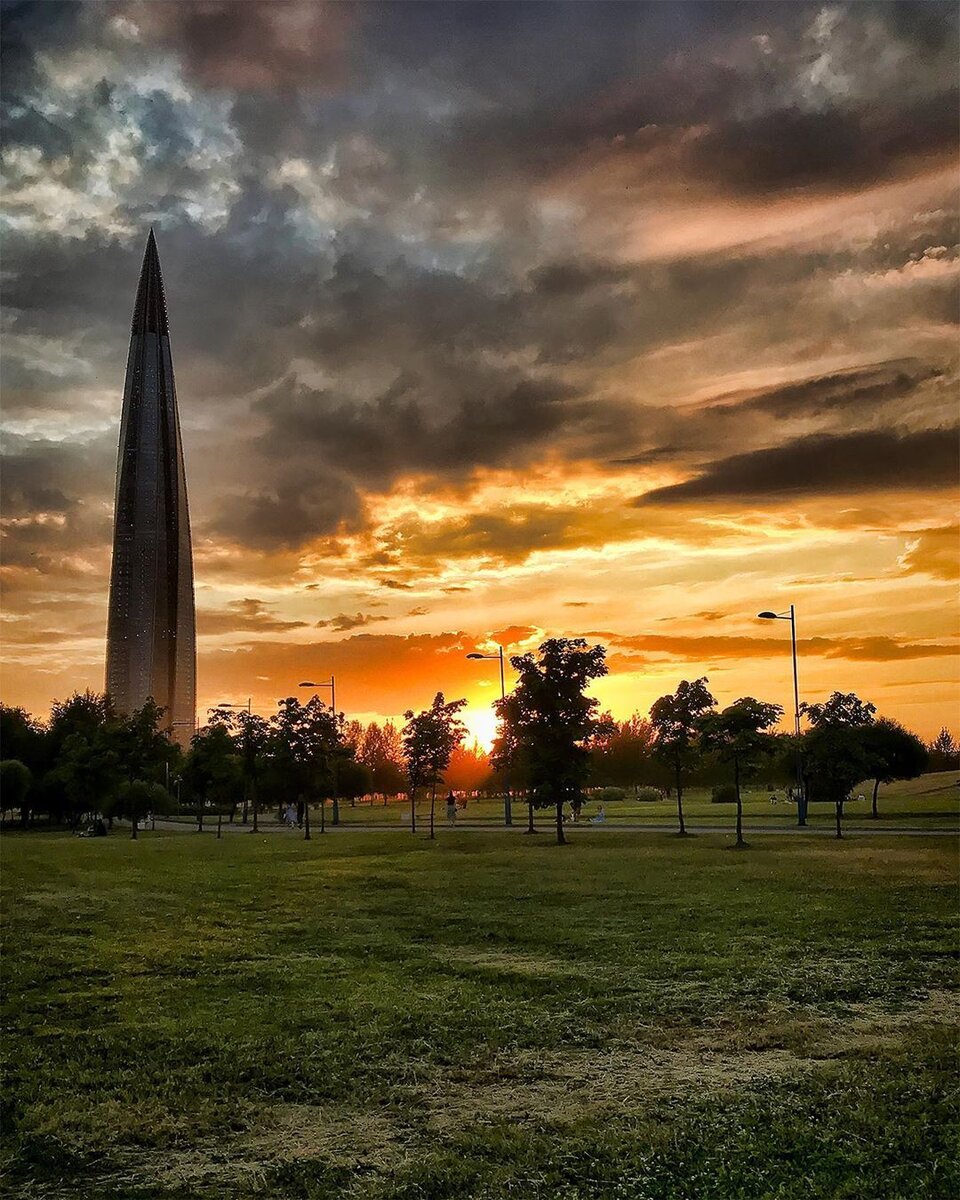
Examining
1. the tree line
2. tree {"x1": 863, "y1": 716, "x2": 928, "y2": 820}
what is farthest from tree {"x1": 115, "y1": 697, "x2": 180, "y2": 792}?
tree {"x1": 863, "y1": 716, "x2": 928, "y2": 820}

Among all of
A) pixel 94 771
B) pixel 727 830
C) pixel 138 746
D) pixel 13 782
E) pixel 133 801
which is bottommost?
pixel 727 830

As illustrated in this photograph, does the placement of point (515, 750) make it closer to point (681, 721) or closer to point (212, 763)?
point (681, 721)

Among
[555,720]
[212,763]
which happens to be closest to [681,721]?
[555,720]

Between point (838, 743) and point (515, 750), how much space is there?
12968 mm

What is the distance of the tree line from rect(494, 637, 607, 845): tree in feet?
0.17

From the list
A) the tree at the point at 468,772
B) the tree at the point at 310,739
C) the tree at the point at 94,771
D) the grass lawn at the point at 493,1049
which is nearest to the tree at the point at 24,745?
the tree at the point at 94,771

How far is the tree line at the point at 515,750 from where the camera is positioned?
1431 inches

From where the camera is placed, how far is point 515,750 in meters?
41.7

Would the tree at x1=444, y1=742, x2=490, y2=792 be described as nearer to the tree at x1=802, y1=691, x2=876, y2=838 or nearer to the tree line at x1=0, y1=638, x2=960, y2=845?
the tree line at x1=0, y1=638, x2=960, y2=845

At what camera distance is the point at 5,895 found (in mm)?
24156

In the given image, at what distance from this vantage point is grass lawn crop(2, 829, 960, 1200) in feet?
22.3

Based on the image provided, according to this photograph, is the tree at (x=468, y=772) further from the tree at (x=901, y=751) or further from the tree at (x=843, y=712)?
the tree at (x=843, y=712)

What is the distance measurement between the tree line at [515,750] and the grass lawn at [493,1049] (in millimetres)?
17196

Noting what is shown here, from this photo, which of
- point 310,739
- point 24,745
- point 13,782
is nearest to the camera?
point 310,739
